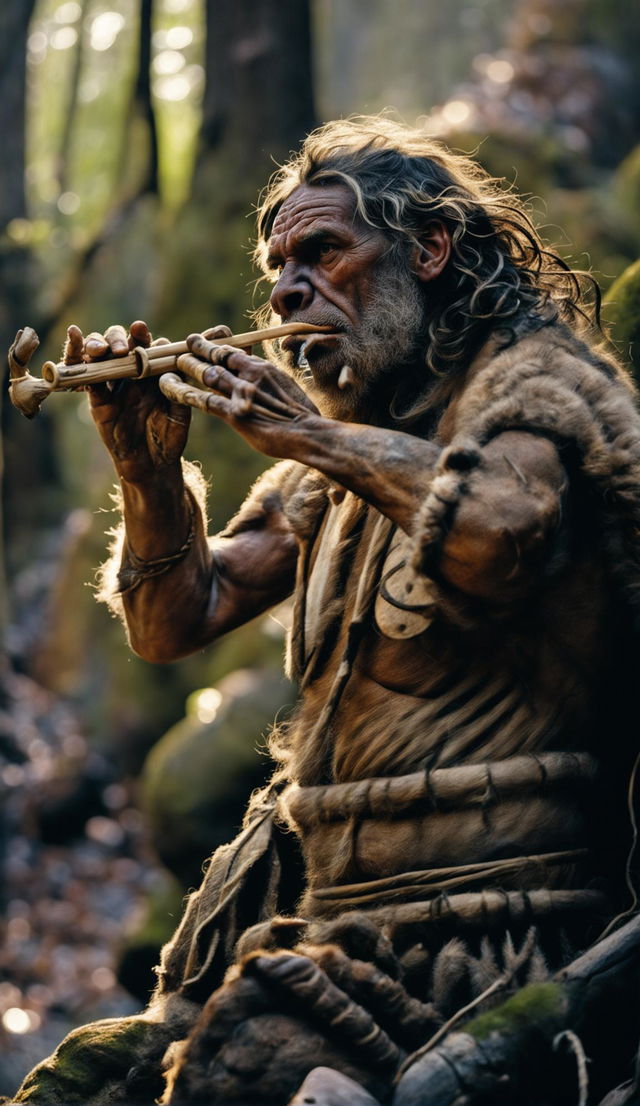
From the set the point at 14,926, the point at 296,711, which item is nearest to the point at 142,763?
the point at 14,926

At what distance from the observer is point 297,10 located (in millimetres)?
10375

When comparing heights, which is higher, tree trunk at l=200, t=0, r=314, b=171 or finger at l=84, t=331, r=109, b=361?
tree trunk at l=200, t=0, r=314, b=171

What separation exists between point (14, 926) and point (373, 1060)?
675 cm

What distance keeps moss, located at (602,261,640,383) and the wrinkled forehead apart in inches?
50.0

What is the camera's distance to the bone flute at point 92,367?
11.8 ft

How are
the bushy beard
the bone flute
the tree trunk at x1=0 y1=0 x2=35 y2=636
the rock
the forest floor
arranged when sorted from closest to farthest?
the rock → the bone flute → the bushy beard → the forest floor → the tree trunk at x1=0 y1=0 x2=35 y2=636

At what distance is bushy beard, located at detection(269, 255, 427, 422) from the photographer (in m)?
3.69

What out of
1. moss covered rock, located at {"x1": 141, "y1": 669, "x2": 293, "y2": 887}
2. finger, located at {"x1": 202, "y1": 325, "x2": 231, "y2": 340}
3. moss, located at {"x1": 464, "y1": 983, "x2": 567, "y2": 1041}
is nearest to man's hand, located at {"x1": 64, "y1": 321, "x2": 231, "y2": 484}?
finger, located at {"x1": 202, "y1": 325, "x2": 231, "y2": 340}

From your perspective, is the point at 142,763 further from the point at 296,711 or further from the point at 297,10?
the point at 296,711

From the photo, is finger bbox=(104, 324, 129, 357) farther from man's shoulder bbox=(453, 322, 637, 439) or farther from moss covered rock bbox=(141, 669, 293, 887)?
moss covered rock bbox=(141, 669, 293, 887)

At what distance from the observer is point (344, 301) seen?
374cm

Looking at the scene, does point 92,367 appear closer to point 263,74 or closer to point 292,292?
point 292,292

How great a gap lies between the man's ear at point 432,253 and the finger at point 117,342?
0.79 metres

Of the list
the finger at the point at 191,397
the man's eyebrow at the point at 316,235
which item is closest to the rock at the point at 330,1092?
the finger at the point at 191,397
